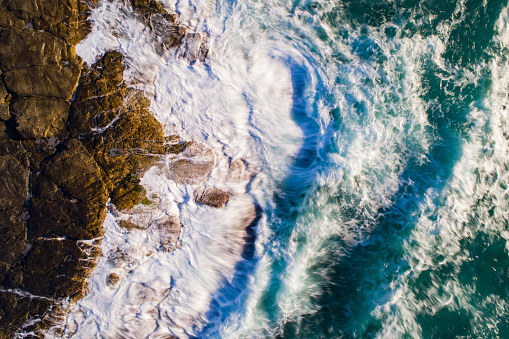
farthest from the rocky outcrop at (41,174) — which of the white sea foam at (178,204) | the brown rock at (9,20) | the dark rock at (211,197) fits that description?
the dark rock at (211,197)

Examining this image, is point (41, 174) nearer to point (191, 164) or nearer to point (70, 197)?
point (70, 197)

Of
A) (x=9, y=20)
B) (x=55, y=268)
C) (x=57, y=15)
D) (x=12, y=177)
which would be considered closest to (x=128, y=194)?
(x=55, y=268)

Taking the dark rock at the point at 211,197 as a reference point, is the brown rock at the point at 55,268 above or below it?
below

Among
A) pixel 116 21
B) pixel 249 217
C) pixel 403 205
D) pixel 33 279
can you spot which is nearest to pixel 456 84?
pixel 403 205

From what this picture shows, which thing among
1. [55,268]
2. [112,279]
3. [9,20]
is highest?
[9,20]

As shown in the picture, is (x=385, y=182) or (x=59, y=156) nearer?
(x=59, y=156)

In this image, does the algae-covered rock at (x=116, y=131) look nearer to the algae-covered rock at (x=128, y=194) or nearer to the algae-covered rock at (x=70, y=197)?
the algae-covered rock at (x=128, y=194)

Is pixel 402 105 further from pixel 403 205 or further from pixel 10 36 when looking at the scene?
pixel 10 36
